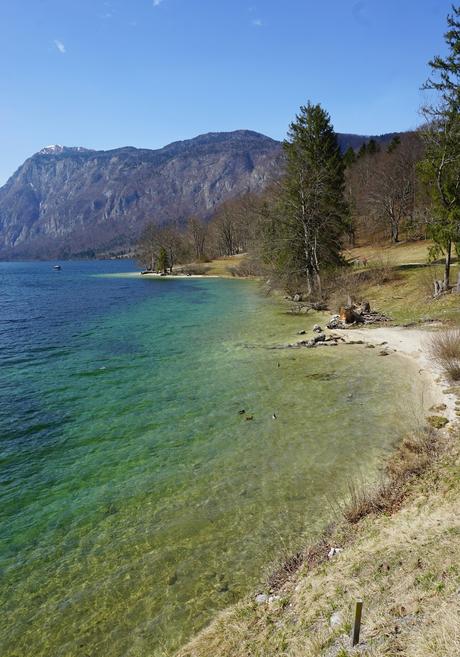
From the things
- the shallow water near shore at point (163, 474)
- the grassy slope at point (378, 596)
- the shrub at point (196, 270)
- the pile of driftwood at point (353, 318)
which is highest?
the shrub at point (196, 270)

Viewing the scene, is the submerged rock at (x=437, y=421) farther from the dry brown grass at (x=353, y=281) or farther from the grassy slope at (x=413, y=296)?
the dry brown grass at (x=353, y=281)

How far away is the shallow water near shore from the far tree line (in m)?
16.0

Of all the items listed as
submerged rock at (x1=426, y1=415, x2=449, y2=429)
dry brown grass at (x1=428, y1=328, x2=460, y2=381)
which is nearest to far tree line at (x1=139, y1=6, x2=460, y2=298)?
dry brown grass at (x1=428, y1=328, x2=460, y2=381)

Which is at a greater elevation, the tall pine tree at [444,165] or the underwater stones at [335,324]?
the tall pine tree at [444,165]

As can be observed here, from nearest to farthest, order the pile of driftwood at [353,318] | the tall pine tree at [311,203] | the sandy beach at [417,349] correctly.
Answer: the sandy beach at [417,349] < the pile of driftwood at [353,318] < the tall pine tree at [311,203]

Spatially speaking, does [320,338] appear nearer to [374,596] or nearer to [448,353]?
[448,353]

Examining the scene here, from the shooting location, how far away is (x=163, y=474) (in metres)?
11.6

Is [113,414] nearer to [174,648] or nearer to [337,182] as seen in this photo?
[174,648]

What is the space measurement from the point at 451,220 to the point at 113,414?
84.3ft

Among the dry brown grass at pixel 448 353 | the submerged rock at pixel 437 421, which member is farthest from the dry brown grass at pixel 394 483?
the dry brown grass at pixel 448 353

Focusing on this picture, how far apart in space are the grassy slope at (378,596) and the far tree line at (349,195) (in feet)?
83.0

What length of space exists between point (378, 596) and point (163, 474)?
23.9 ft

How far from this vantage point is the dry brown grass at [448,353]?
1614cm

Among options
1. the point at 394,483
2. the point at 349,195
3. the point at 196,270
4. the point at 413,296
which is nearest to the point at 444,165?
the point at 413,296
